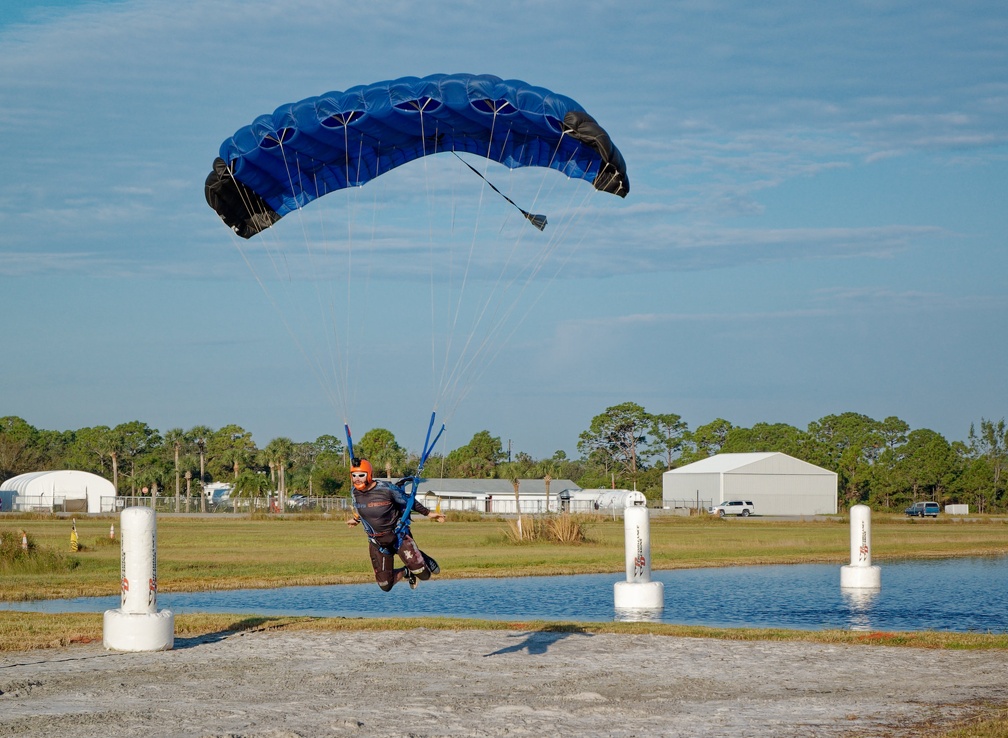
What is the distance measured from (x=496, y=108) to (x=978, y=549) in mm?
34942

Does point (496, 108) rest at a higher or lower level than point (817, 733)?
higher

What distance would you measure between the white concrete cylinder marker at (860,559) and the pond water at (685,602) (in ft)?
1.27

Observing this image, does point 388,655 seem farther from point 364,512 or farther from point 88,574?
point 88,574

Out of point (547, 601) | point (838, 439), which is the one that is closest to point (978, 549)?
point (547, 601)

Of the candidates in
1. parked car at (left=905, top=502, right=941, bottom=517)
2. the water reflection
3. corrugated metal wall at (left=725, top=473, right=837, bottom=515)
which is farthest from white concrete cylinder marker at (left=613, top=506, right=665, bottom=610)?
corrugated metal wall at (left=725, top=473, right=837, bottom=515)

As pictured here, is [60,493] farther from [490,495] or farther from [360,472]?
[360,472]

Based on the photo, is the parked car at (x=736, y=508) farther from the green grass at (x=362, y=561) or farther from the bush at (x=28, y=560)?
the bush at (x=28, y=560)

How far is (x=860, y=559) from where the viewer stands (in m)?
27.6

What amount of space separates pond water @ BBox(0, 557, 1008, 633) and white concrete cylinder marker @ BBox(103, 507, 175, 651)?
651 centimetres

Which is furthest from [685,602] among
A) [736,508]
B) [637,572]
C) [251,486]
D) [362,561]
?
[251,486]

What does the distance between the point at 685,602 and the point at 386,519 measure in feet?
39.6

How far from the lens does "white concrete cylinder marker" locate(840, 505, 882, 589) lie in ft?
89.7

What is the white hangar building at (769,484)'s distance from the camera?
9925cm

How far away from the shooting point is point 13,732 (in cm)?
1062
